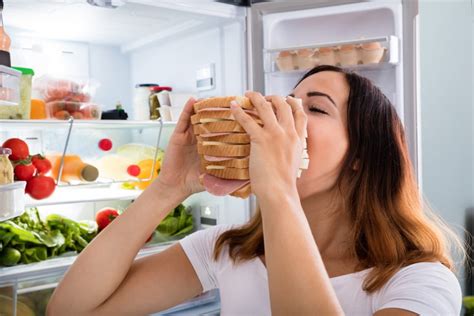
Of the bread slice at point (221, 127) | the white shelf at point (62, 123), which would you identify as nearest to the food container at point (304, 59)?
the white shelf at point (62, 123)

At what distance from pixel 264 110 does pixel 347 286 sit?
1.39ft

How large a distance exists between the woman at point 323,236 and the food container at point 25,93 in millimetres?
694

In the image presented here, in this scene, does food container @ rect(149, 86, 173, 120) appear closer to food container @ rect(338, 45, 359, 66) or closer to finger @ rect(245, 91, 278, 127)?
food container @ rect(338, 45, 359, 66)

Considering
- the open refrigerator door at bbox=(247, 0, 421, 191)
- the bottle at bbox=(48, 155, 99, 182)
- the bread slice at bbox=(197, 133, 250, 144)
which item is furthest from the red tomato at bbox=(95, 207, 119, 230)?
the bread slice at bbox=(197, 133, 250, 144)

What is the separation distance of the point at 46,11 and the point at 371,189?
1.27m

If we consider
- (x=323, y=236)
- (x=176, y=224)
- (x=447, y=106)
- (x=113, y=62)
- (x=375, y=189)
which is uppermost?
(x=113, y=62)

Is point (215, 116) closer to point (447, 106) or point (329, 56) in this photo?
point (329, 56)

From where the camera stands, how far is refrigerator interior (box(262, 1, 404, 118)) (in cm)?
174

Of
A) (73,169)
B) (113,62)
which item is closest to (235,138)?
(73,169)

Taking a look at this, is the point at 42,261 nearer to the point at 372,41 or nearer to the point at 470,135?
the point at 372,41

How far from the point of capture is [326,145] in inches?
44.7

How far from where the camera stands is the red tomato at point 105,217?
2066 mm

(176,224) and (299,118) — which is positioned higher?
(299,118)

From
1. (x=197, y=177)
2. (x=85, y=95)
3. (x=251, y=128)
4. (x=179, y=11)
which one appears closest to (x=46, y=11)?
(x=85, y=95)
